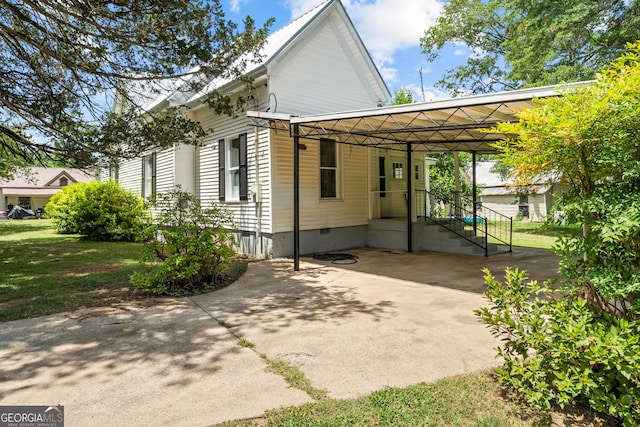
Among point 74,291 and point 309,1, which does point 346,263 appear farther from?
point 309,1

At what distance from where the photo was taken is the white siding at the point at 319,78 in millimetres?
10023

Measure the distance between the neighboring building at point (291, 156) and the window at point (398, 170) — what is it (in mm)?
52

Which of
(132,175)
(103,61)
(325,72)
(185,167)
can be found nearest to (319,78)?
(325,72)

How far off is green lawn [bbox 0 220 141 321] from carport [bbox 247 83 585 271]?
Answer: 3906 mm

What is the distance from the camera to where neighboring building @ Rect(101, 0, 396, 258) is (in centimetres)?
988

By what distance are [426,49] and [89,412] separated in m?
21.5

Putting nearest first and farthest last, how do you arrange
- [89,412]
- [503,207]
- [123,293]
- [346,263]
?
[89,412]
[123,293]
[346,263]
[503,207]

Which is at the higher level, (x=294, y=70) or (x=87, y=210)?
(x=294, y=70)

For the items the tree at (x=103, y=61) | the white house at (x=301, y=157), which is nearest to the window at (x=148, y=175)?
the white house at (x=301, y=157)

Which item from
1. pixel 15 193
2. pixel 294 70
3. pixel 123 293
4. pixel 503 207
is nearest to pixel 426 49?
pixel 294 70

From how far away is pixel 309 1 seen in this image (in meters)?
14.7

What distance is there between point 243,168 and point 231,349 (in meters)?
7.11

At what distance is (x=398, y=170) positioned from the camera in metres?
13.3

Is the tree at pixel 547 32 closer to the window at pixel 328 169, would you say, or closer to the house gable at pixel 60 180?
the window at pixel 328 169
